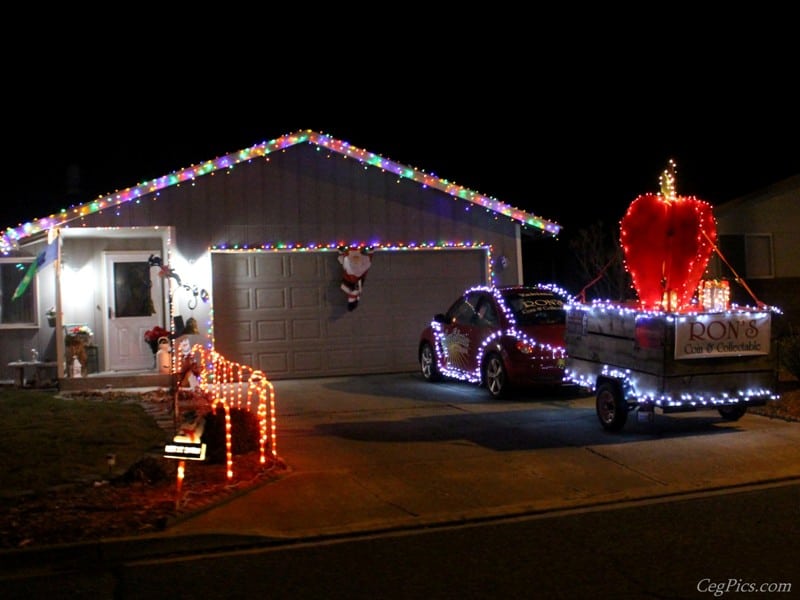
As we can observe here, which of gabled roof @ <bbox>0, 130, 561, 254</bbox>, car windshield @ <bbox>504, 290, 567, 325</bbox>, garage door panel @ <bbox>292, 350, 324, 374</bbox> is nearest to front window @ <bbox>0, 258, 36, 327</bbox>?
gabled roof @ <bbox>0, 130, 561, 254</bbox>

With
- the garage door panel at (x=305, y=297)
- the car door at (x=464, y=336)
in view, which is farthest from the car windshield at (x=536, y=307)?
the garage door panel at (x=305, y=297)

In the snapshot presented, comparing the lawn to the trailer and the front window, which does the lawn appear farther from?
the trailer

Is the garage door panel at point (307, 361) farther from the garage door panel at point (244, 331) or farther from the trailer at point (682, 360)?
the trailer at point (682, 360)

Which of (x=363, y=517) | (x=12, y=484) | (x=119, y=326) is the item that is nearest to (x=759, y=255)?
(x=119, y=326)

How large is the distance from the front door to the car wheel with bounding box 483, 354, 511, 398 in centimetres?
605

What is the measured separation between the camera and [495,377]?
529 inches

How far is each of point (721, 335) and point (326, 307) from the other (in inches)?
320

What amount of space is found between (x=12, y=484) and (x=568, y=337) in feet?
22.1

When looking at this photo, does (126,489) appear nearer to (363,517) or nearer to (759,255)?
(363,517)

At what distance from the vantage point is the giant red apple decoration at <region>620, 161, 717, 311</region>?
35.0 ft

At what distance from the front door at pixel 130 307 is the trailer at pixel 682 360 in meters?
8.67

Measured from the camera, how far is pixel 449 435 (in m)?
10.8

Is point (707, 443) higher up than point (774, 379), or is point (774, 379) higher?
point (774, 379)

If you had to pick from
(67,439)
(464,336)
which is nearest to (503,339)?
(464,336)
